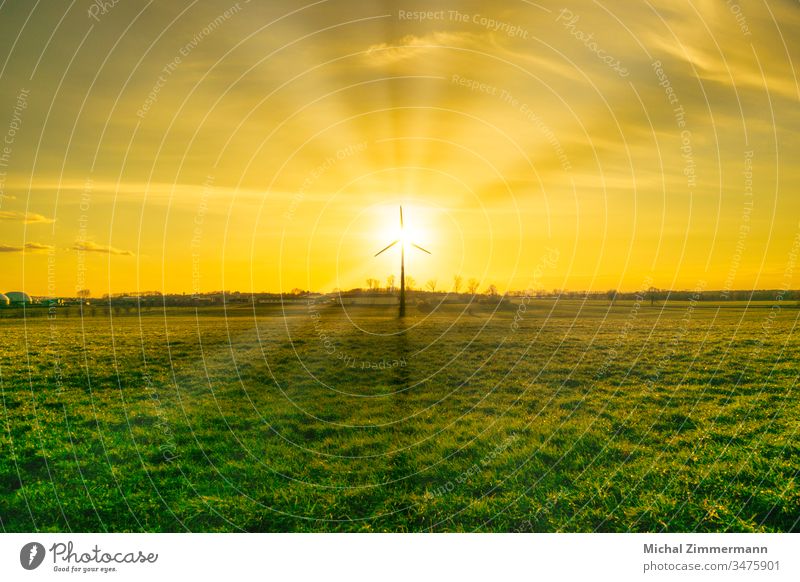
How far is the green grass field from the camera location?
406 inches

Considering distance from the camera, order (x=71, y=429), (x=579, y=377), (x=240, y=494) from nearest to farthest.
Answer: (x=240, y=494)
(x=71, y=429)
(x=579, y=377)

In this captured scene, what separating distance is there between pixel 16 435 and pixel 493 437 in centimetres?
1180

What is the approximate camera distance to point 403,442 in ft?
45.4

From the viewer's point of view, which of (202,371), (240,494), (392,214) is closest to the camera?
(240,494)

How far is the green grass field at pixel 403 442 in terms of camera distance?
1032 cm

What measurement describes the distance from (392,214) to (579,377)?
13356 mm

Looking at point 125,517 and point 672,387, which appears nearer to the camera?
point 125,517

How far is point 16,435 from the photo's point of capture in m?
14.8
